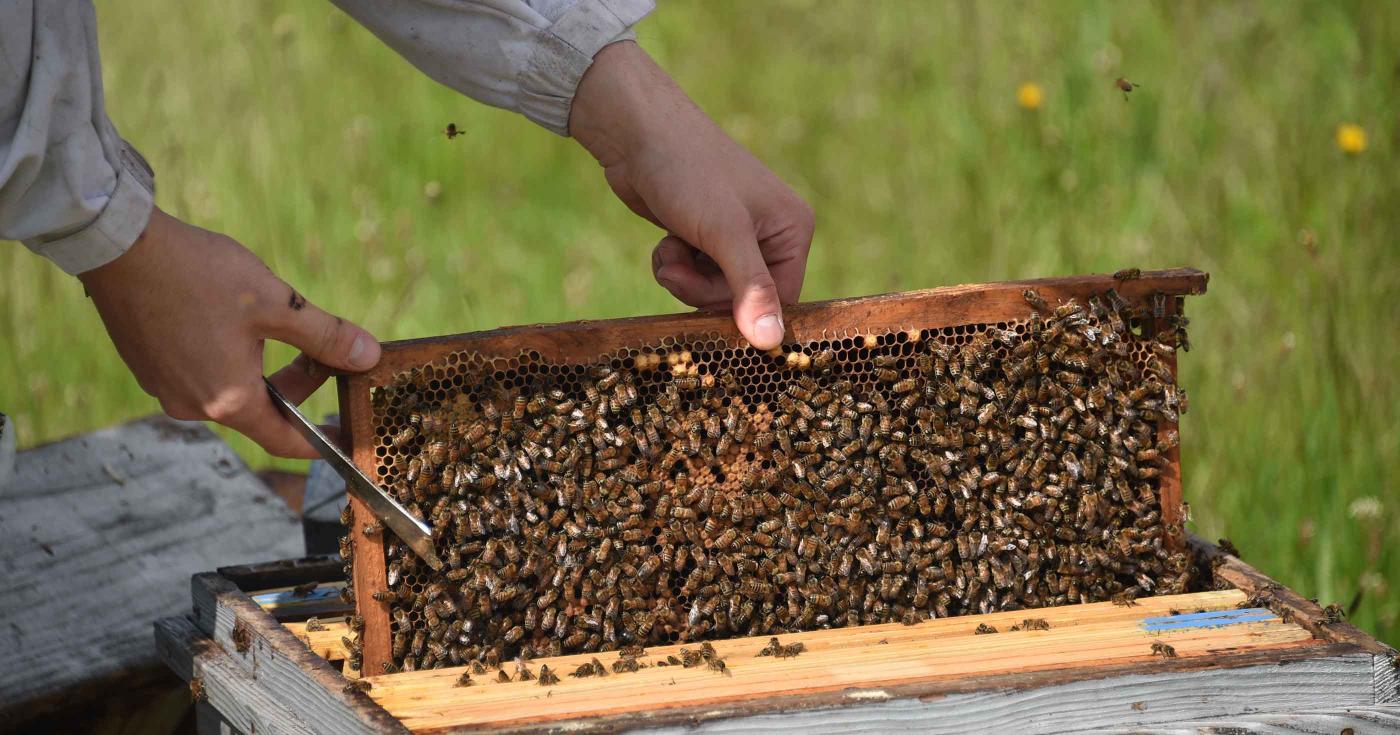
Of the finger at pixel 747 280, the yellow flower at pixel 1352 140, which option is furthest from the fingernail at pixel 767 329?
the yellow flower at pixel 1352 140

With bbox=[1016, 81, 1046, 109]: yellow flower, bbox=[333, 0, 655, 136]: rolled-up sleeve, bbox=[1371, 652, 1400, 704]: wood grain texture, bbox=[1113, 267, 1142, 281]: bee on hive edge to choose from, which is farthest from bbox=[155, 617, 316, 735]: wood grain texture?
Answer: bbox=[1016, 81, 1046, 109]: yellow flower

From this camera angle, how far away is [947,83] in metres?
8.55

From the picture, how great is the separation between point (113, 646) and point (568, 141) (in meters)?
5.51

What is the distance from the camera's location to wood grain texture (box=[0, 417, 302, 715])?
4.30 metres

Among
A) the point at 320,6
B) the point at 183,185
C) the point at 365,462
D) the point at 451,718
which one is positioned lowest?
the point at 451,718

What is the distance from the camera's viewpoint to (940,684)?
9.48ft

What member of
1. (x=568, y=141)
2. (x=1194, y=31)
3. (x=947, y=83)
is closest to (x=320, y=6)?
(x=568, y=141)

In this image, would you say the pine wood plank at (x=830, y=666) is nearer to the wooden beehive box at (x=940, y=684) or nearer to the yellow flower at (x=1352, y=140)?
the wooden beehive box at (x=940, y=684)

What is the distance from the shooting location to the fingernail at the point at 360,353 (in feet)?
10.2

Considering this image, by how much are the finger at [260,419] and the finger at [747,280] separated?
1132mm

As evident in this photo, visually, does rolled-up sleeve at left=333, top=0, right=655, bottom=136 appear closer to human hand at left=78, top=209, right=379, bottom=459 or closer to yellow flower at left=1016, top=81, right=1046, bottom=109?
human hand at left=78, top=209, right=379, bottom=459

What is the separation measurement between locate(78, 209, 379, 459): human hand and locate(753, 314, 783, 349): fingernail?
0.94 meters

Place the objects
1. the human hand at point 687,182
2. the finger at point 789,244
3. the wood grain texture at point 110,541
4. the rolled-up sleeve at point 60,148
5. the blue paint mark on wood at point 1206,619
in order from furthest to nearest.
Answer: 1. the wood grain texture at point 110,541
2. the finger at point 789,244
3. the human hand at point 687,182
4. the blue paint mark on wood at point 1206,619
5. the rolled-up sleeve at point 60,148

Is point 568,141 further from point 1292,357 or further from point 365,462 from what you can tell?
point 365,462
